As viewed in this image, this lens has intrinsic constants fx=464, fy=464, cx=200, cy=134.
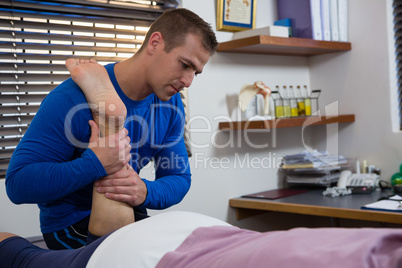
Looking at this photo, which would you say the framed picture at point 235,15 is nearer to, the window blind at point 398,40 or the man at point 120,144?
the window blind at point 398,40

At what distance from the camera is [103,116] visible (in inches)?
56.7

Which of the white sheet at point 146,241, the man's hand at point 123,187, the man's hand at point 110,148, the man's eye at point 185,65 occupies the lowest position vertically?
the white sheet at point 146,241

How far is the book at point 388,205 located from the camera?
1991mm

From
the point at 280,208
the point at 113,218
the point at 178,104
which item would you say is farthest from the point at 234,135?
the point at 113,218

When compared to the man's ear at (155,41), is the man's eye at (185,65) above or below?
below

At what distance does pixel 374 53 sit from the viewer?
8.93 feet

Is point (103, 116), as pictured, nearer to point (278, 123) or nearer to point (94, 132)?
point (94, 132)

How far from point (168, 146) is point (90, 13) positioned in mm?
793

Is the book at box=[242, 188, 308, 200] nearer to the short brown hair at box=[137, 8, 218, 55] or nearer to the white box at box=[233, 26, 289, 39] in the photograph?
the white box at box=[233, 26, 289, 39]

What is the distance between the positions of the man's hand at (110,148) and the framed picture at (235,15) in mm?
1313

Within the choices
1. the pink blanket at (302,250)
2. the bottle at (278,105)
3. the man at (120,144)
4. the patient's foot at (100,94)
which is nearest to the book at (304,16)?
the bottle at (278,105)

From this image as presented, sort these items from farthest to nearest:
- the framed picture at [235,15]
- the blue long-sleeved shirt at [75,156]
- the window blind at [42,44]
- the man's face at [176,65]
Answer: the framed picture at [235,15], the window blind at [42,44], the man's face at [176,65], the blue long-sleeved shirt at [75,156]

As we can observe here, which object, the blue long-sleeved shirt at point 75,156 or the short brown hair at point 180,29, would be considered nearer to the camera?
the blue long-sleeved shirt at point 75,156

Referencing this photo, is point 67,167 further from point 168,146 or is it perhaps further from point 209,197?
point 209,197
